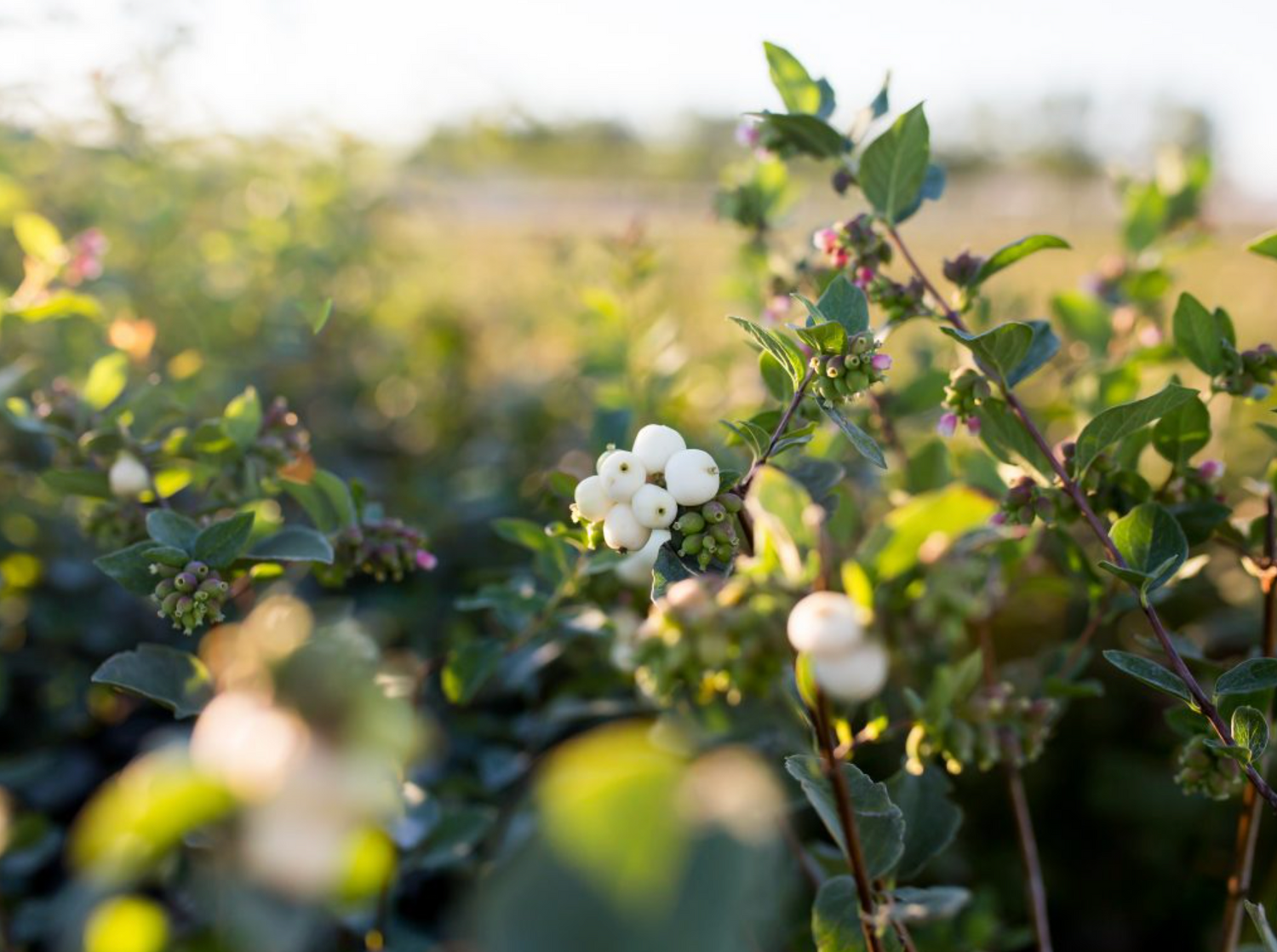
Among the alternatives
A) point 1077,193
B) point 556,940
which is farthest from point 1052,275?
point 1077,193

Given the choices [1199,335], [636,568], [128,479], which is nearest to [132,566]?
[128,479]

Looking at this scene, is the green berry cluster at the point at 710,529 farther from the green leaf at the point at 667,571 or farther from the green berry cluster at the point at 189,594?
the green berry cluster at the point at 189,594

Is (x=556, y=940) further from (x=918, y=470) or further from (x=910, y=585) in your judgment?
(x=918, y=470)

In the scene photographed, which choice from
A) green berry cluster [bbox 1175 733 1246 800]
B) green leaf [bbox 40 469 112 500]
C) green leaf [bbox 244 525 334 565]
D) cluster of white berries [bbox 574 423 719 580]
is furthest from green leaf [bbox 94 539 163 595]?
green berry cluster [bbox 1175 733 1246 800]

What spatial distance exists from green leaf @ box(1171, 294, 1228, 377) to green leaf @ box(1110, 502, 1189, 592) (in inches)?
10.4

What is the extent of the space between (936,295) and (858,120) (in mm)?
298

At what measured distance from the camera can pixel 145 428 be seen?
1547 millimetres

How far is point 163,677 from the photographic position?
43.8 inches

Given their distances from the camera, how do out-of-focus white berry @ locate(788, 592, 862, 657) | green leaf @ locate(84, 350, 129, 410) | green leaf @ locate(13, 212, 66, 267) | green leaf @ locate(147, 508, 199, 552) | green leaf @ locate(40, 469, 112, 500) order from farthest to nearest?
green leaf @ locate(13, 212, 66, 267) → green leaf @ locate(84, 350, 129, 410) → green leaf @ locate(40, 469, 112, 500) → green leaf @ locate(147, 508, 199, 552) → out-of-focus white berry @ locate(788, 592, 862, 657)

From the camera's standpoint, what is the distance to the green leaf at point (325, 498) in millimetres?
1335

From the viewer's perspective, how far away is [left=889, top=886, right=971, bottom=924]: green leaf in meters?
0.93

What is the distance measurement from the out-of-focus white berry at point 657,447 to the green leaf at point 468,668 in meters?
0.55

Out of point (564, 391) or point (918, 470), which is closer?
point (918, 470)

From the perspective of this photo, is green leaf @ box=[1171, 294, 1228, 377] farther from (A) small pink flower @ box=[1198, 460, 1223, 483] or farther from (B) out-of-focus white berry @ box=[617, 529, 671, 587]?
(B) out-of-focus white berry @ box=[617, 529, 671, 587]
